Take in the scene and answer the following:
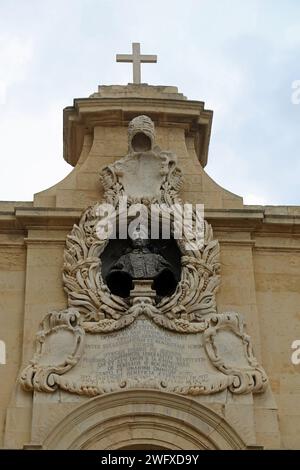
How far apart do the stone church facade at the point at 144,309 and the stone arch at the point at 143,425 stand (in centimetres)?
1

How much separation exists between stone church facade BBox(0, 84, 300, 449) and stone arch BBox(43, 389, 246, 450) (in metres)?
0.01

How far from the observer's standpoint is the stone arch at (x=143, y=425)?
12.6 meters

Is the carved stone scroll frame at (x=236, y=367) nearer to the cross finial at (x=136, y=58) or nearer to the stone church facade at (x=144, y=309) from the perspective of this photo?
the stone church facade at (x=144, y=309)

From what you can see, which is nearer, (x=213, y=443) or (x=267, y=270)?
(x=213, y=443)

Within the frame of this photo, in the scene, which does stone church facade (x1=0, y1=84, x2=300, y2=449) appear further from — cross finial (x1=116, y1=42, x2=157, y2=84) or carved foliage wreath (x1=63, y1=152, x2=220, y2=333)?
cross finial (x1=116, y1=42, x2=157, y2=84)

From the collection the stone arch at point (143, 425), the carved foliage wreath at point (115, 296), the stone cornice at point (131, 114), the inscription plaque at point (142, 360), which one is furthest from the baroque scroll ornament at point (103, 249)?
the stone arch at point (143, 425)

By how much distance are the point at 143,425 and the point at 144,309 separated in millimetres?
1421

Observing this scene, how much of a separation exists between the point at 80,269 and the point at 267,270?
237cm

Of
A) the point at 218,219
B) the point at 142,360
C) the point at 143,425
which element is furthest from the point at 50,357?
the point at 218,219

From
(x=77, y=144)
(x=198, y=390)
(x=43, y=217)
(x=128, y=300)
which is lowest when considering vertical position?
(x=198, y=390)
